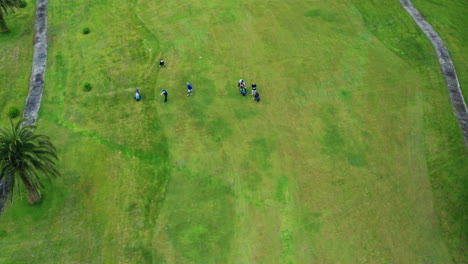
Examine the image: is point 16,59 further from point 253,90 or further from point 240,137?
point 240,137

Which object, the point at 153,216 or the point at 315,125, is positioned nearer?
the point at 153,216

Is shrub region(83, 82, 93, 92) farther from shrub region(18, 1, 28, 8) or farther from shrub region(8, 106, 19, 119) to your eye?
shrub region(18, 1, 28, 8)

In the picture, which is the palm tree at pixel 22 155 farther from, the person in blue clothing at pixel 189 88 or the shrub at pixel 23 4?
the shrub at pixel 23 4

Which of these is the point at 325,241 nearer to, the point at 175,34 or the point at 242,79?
the point at 242,79

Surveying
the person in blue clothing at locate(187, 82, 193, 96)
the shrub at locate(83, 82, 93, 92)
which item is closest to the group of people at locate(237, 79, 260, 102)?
the person in blue clothing at locate(187, 82, 193, 96)

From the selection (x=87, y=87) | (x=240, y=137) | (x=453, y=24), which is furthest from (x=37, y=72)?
(x=453, y=24)

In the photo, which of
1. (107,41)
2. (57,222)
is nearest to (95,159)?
(57,222)

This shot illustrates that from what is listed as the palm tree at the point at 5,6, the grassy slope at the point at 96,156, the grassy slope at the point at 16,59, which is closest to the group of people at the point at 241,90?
the grassy slope at the point at 96,156
